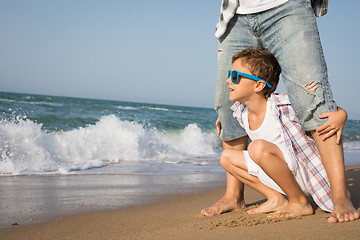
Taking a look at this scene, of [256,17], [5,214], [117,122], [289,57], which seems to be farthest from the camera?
[117,122]

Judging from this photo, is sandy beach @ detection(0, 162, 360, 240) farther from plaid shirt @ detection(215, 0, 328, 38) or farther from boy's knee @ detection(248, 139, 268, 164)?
plaid shirt @ detection(215, 0, 328, 38)

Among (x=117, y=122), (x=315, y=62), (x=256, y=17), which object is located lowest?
(x=117, y=122)

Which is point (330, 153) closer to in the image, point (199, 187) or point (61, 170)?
point (199, 187)

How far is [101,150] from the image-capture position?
6656 millimetres

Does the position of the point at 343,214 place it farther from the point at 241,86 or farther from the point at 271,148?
the point at 241,86

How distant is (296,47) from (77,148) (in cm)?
501

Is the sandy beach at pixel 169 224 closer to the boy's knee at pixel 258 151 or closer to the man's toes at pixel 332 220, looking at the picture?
the man's toes at pixel 332 220

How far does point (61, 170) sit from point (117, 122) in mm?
3773

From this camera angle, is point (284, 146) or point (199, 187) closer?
point (284, 146)

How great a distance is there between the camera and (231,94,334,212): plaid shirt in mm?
2086

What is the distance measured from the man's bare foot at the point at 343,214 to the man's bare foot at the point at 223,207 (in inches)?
28.3

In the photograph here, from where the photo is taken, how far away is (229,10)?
7.99 feet

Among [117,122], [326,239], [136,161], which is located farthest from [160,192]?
[117,122]

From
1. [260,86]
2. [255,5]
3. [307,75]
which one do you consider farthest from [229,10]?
[307,75]
